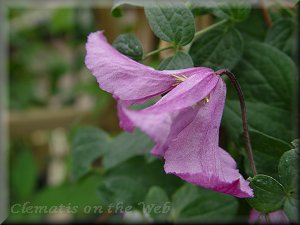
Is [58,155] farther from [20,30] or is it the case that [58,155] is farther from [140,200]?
[140,200]

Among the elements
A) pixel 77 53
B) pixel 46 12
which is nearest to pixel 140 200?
pixel 77 53

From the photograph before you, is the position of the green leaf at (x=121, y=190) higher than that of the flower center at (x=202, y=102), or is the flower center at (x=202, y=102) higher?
the flower center at (x=202, y=102)

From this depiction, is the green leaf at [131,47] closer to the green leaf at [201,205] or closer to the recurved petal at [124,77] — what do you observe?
the recurved petal at [124,77]

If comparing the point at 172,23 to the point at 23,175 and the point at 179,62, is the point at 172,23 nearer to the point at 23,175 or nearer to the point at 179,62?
the point at 179,62

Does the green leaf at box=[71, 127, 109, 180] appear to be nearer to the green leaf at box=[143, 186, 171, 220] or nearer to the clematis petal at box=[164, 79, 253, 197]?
the green leaf at box=[143, 186, 171, 220]

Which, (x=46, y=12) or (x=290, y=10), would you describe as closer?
(x=290, y=10)

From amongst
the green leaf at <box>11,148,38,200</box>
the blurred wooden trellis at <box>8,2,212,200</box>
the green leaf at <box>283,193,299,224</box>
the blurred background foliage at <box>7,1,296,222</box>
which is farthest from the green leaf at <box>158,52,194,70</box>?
the green leaf at <box>11,148,38,200</box>

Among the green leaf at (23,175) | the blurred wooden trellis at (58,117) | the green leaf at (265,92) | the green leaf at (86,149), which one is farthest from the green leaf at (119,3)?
the green leaf at (23,175)
